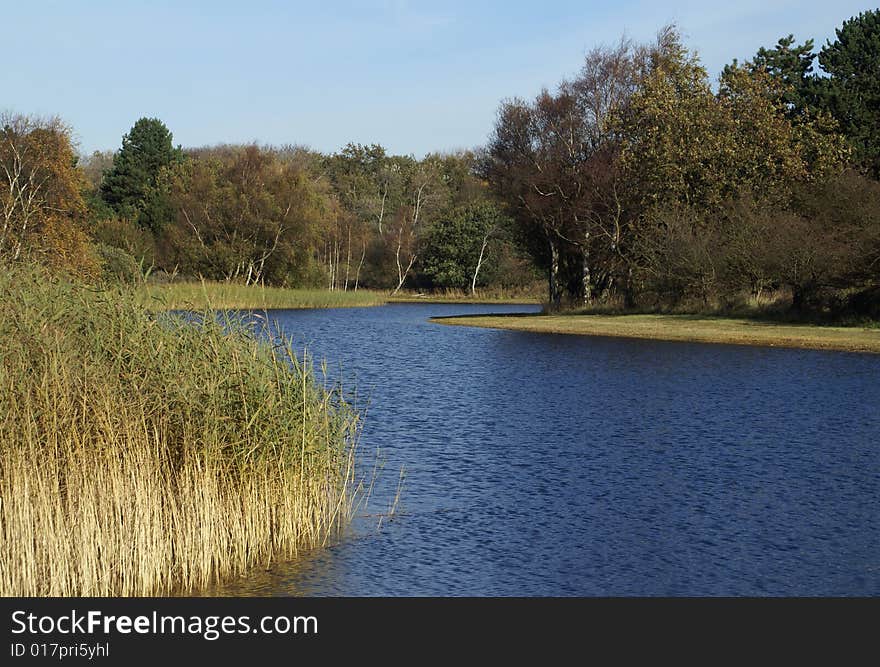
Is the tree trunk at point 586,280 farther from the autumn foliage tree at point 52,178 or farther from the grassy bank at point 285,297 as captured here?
the autumn foliage tree at point 52,178

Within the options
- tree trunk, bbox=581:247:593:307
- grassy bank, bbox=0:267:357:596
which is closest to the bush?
grassy bank, bbox=0:267:357:596

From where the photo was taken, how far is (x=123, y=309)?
13.1 metres

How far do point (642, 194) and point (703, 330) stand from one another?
55.2 feet

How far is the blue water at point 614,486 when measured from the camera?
12156mm

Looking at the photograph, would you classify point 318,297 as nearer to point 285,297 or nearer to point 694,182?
point 285,297

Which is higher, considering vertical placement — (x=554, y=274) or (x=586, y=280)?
(x=554, y=274)

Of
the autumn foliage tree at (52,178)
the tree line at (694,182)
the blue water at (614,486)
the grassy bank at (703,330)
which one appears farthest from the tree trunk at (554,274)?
the blue water at (614,486)

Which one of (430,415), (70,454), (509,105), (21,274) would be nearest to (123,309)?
(21,274)

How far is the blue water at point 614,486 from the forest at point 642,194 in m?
16.4

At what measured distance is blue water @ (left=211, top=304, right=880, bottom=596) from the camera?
1216 cm

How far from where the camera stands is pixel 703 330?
153 ft

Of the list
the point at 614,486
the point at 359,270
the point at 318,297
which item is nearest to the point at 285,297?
the point at 318,297
